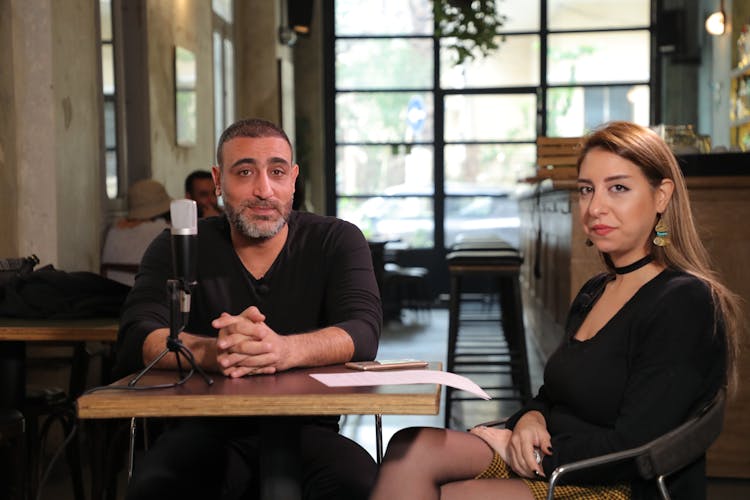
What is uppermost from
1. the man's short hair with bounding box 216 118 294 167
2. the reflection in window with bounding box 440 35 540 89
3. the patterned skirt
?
the reflection in window with bounding box 440 35 540 89

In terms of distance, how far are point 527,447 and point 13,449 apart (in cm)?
174

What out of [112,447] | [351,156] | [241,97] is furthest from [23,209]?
[351,156]

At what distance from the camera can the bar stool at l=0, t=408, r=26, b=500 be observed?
3.21 meters

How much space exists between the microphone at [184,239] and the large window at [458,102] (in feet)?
36.0

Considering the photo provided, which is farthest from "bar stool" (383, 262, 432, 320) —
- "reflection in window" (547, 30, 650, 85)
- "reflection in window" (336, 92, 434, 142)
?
"reflection in window" (547, 30, 650, 85)

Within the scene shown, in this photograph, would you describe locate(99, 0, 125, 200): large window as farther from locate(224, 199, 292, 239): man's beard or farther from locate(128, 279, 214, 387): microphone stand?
locate(128, 279, 214, 387): microphone stand

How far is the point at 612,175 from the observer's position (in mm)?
2326

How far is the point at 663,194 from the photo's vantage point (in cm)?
233

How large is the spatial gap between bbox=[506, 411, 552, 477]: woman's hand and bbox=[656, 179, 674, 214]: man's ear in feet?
1.76

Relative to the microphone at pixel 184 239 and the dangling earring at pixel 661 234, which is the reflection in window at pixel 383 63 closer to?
the dangling earring at pixel 661 234

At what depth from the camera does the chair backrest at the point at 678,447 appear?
2.12 meters

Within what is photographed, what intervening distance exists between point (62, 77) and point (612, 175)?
363cm

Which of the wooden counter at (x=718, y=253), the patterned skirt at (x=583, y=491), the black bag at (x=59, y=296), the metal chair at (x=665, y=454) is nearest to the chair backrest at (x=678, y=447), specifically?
the metal chair at (x=665, y=454)

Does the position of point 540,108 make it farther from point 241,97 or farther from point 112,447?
point 112,447
